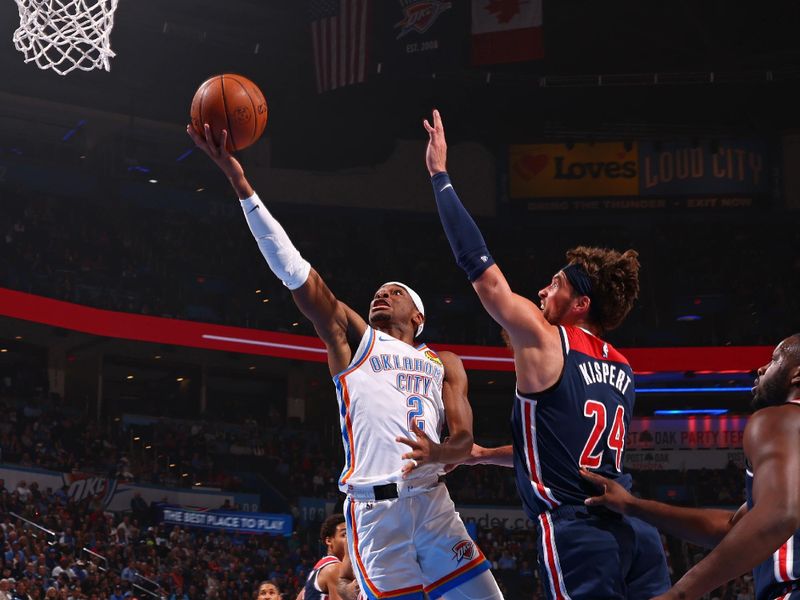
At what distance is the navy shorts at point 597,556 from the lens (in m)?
3.51

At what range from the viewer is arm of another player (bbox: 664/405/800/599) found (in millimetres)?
2621

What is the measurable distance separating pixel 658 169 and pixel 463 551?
24.6 metres

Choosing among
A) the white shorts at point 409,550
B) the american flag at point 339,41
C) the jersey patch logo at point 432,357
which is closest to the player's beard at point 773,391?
the white shorts at point 409,550

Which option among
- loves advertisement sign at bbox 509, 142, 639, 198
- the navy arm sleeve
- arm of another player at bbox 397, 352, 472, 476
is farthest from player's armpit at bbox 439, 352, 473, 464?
loves advertisement sign at bbox 509, 142, 639, 198

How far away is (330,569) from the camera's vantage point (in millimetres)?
6637

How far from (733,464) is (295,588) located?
1227 centimetres

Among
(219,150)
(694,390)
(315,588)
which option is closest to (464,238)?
(219,150)

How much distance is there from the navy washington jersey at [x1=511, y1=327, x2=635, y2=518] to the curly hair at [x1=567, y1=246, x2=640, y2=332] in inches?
10.3

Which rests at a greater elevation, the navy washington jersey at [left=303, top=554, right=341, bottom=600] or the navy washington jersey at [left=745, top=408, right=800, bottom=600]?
the navy washington jersey at [left=745, top=408, right=800, bottom=600]

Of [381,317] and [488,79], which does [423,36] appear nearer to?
[488,79]

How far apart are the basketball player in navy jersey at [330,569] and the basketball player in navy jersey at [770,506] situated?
12.9 ft

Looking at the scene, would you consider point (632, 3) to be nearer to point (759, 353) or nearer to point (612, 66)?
point (612, 66)

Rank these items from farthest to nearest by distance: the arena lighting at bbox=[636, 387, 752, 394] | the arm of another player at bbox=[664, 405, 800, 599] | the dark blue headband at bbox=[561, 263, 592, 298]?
the arena lighting at bbox=[636, 387, 752, 394]
the dark blue headband at bbox=[561, 263, 592, 298]
the arm of another player at bbox=[664, 405, 800, 599]

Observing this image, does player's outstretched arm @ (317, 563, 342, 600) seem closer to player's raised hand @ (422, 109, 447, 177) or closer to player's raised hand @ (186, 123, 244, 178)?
player's raised hand @ (186, 123, 244, 178)
